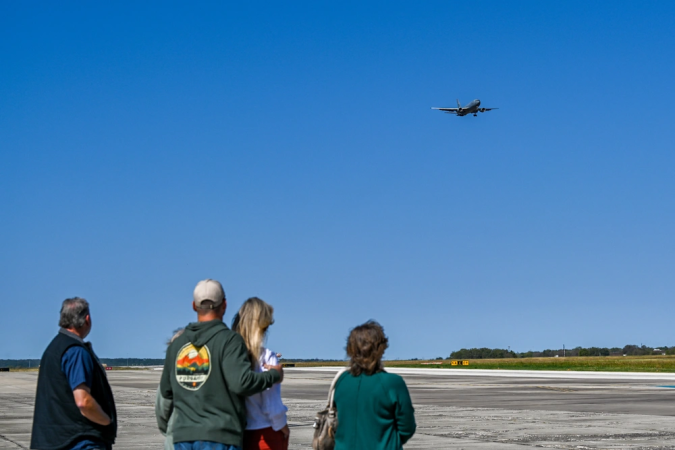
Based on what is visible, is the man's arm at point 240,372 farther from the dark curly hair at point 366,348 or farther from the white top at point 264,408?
the dark curly hair at point 366,348

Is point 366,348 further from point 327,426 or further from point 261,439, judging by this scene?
point 261,439

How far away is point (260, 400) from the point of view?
6.54 meters

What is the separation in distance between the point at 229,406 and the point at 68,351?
1.40 metres

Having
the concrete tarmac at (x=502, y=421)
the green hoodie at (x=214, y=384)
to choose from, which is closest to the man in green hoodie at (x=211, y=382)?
the green hoodie at (x=214, y=384)

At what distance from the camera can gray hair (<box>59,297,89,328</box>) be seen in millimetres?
6746

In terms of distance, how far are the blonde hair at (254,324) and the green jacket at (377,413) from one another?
0.76 m

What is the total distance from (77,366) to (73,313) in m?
0.44

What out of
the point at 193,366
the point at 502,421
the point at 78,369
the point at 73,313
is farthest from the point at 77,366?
the point at 502,421

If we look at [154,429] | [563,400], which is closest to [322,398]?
[563,400]

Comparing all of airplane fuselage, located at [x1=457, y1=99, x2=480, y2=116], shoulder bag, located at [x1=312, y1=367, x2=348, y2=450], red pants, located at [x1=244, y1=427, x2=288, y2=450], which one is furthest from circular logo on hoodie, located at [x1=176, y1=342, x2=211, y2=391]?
airplane fuselage, located at [x1=457, y1=99, x2=480, y2=116]

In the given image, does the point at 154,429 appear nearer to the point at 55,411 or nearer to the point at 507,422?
the point at 507,422

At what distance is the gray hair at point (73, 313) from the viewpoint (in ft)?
22.1

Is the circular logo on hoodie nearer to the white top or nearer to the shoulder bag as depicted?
the white top

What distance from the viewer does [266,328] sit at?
21.7 feet
